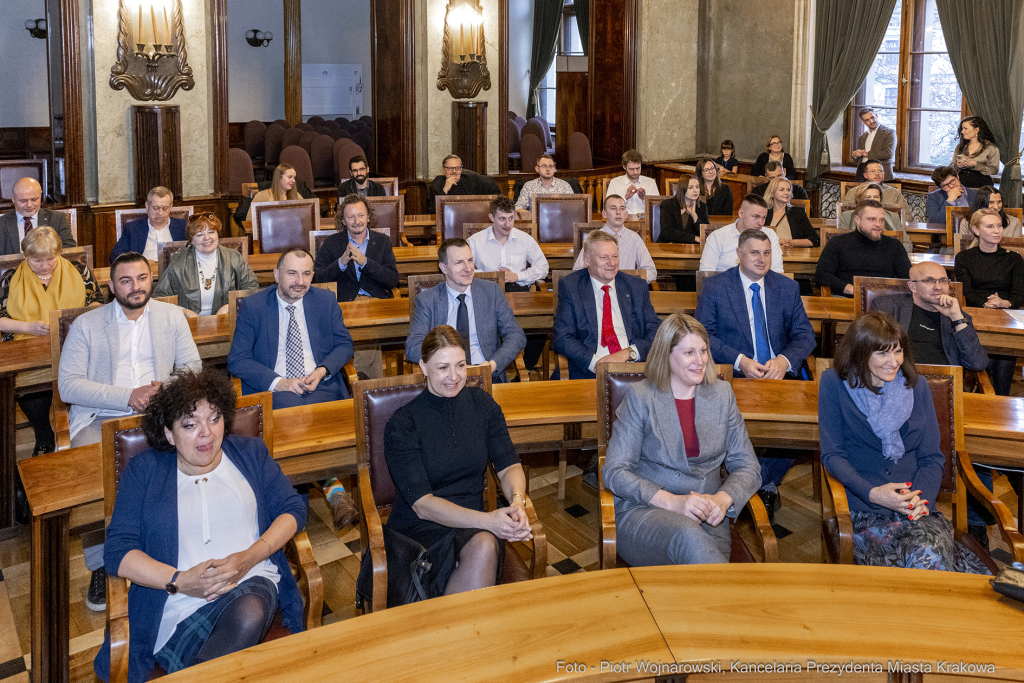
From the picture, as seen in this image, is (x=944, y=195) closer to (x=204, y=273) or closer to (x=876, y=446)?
(x=876, y=446)

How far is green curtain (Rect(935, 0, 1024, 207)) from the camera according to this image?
343 inches

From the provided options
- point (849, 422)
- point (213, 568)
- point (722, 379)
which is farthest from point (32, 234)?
point (849, 422)

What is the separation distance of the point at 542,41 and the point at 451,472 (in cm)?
1402

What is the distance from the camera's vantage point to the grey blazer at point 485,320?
4367 millimetres

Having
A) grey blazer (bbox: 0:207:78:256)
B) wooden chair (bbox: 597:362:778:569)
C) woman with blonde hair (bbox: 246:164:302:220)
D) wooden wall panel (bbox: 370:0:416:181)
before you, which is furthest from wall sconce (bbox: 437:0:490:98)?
wooden chair (bbox: 597:362:778:569)

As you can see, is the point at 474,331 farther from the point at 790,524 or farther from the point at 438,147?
the point at 438,147

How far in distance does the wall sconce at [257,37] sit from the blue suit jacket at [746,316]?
1227cm

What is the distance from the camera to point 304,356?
4.20m

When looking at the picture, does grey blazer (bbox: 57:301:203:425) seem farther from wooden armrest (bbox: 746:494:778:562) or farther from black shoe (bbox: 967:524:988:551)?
black shoe (bbox: 967:524:988:551)

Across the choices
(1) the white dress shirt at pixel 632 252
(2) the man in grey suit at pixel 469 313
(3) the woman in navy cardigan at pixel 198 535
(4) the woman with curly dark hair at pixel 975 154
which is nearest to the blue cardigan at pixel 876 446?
(2) the man in grey suit at pixel 469 313

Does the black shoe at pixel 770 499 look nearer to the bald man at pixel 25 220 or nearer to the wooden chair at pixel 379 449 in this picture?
the wooden chair at pixel 379 449

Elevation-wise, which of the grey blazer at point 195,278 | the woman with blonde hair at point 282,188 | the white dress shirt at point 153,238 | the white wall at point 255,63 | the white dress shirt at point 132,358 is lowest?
the white dress shirt at point 132,358

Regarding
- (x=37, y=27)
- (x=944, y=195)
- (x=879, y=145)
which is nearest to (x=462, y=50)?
(x=879, y=145)

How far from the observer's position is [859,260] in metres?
5.52
